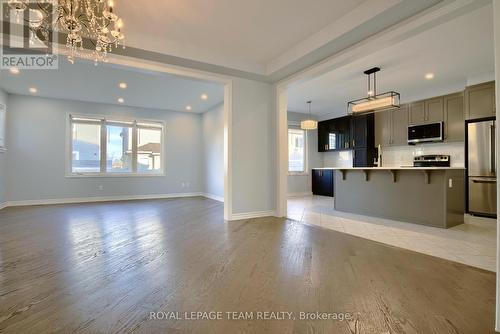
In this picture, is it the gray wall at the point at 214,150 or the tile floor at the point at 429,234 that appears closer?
the tile floor at the point at 429,234

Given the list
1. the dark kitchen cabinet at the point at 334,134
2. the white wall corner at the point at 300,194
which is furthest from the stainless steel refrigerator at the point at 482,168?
the white wall corner at the point at 300,194

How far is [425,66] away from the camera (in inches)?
176

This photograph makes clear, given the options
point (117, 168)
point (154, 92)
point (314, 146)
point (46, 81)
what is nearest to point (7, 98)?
point (46, 81)

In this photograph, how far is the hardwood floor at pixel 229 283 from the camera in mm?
1532

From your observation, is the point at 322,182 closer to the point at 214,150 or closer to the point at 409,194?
the point at 214,150

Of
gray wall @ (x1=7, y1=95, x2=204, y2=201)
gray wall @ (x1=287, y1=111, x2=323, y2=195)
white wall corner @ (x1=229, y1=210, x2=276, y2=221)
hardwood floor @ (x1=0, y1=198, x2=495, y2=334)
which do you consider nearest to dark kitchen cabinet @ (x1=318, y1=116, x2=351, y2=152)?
gray wall @ (x1=287, y1=111, x2=323, y2=195)

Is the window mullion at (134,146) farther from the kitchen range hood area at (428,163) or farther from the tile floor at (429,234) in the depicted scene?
the kitchen range hood area at (428,163)

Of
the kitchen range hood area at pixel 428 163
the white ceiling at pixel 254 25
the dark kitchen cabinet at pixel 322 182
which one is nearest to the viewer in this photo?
the white ceiling at pixel 254 25

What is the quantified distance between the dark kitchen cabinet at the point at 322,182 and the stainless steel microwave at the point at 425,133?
97.3 inches

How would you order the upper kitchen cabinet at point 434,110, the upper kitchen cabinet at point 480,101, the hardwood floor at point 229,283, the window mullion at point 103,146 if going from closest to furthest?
the hardwood floor at point 229,283, the upper kitchen cabinet at point 480,101, the upper kitchen cabinet at point 434,110, the window mullion at point 103,146

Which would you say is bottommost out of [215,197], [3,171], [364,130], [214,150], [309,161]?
Result: [215,197]

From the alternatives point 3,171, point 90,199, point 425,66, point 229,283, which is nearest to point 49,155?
point 3,171

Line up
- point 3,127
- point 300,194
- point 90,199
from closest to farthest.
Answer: point 3,127
point 90,199
point 300,194

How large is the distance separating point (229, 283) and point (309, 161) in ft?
23.4
